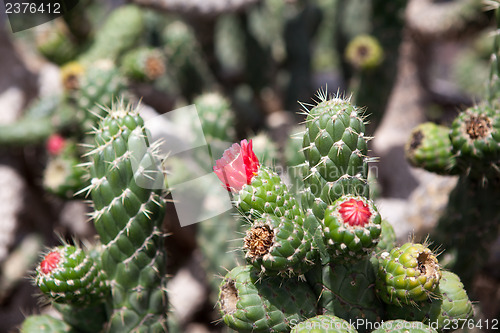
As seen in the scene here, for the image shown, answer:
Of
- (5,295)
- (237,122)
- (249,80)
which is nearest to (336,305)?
(237,122)

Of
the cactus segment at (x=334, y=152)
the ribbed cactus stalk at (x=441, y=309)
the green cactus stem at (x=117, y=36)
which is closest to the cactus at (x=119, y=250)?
→ the cactus segment at (x=334, y=152)

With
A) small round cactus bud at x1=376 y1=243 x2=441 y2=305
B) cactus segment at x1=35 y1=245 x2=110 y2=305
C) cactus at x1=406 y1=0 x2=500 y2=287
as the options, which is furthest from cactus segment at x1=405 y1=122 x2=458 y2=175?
cactus segment at x1=35 y1=245 x2=110 y2=305

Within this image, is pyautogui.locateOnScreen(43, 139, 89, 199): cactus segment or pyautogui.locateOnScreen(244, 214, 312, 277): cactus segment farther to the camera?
pyautogui.locateOnScreen(43, 139, 89, 199): cactus segment

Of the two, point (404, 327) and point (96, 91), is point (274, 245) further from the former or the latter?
point (96, 91)

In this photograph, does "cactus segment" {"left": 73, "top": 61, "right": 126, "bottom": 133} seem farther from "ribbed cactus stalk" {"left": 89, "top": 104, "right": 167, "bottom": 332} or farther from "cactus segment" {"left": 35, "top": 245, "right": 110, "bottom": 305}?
"cactus segment" {"left": 35, "top": 245, "right": 110, "bottom": 305}

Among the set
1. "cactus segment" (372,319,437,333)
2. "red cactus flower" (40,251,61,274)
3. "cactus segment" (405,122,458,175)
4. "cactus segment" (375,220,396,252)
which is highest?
"red cactus flower" (40,251,61,274)

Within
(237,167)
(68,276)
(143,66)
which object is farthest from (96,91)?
(237,167)
